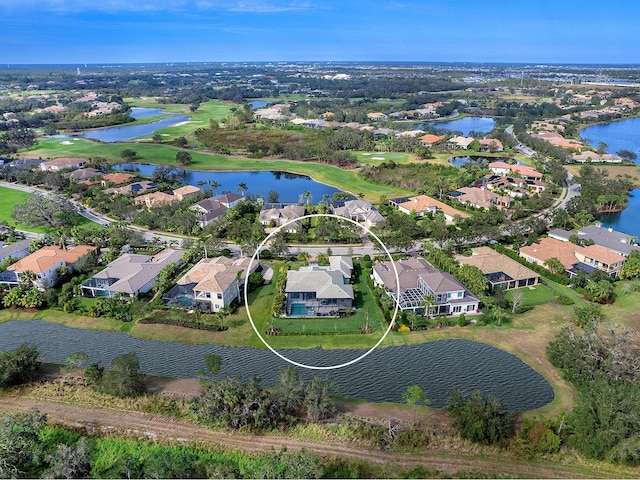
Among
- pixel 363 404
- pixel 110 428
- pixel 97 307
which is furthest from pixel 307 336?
pixel 97 307

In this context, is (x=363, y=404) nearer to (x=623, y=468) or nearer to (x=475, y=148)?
(x=623, y=468)

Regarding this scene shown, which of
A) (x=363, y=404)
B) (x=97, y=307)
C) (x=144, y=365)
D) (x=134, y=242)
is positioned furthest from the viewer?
(x=134, y=242)

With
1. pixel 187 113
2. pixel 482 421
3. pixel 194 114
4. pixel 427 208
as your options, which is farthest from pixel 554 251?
pixel 187 113

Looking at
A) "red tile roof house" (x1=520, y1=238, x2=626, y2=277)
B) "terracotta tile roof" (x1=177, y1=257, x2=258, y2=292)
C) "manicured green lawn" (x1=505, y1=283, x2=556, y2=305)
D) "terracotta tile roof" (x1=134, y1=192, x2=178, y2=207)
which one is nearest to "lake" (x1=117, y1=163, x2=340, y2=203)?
"terracotta tile roof" (x1=134, y1=192, x2=178, y2=207)

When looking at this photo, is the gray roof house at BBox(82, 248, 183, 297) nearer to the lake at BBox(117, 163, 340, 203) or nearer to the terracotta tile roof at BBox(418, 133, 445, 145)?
the lake at BBox(117, 163, 340, 203)

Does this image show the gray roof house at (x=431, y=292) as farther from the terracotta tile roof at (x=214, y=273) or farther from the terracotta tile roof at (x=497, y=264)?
the terracotta tile roof at (x=214, y=273)

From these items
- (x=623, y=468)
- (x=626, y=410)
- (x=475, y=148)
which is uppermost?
(x=475, y=148)

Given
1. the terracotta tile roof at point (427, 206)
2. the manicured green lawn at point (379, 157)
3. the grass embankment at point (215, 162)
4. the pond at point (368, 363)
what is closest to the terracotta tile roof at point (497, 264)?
the pond at point (368, 363)
